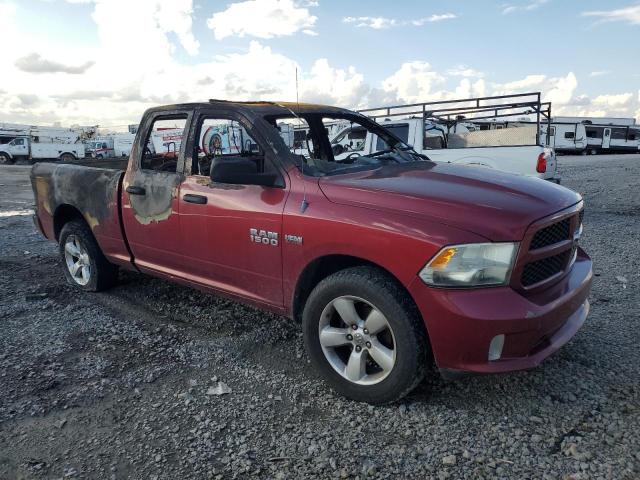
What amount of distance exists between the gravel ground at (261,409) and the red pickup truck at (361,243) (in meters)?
0.34

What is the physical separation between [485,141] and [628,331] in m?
7.47

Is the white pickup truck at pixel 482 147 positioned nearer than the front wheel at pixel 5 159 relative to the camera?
Yes

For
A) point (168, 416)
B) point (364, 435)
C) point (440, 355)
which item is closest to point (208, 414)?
point (168, 416)

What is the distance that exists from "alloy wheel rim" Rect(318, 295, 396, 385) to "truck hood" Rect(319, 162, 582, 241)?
59 cm

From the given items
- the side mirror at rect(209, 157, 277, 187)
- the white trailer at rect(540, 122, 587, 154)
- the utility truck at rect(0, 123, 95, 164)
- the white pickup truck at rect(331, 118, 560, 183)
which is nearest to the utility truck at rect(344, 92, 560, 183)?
the white pickup truck at rect(331, 118, 560, 183)

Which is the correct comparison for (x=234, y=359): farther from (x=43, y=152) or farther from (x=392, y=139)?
(x=43, y=152)

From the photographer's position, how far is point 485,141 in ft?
34.8

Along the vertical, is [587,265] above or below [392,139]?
below

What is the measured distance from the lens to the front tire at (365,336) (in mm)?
2648

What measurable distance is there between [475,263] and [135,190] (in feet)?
9.43

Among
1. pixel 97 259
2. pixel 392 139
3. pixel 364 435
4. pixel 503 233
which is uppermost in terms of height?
pixel 392 139

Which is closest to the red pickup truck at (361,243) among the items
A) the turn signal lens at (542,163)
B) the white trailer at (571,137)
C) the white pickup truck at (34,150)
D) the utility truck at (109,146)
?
the turn signal lens at (542,163)

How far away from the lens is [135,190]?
4.13m

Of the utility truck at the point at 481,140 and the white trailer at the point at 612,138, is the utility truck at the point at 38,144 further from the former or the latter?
the white trailer at the point at 612,138
